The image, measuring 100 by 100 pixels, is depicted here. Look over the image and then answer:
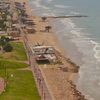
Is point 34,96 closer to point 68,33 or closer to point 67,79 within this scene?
point 67,79

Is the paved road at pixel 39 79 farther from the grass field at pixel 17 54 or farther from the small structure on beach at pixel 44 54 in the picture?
the grass field at pixel 17 54

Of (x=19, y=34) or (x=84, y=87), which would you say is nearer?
(x=84, y=87)

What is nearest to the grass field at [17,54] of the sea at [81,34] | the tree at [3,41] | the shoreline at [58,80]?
the tree at [3,41]

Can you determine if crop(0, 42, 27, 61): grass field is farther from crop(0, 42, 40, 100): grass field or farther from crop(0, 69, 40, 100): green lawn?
crop(0, 69, 40, 100): green lawn

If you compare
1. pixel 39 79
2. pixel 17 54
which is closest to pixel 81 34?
pixel 17 54

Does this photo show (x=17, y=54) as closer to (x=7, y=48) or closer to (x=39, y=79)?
(x=7, y=48)

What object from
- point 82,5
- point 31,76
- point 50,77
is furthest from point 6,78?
point 82,5
